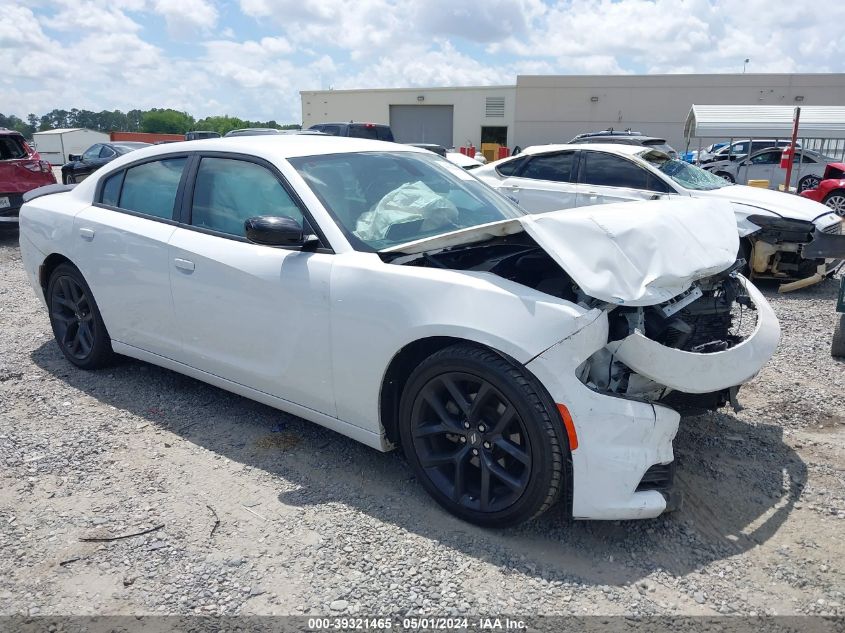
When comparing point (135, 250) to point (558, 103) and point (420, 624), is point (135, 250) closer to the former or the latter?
point (420, 624)

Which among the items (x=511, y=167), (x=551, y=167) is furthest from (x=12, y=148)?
(x=551, y=167)

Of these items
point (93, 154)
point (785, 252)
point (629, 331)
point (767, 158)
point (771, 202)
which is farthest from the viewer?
point (93, 154)

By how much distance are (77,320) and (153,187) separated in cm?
127

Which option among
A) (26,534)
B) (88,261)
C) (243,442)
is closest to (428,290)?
(243,442)

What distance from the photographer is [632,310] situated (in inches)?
114

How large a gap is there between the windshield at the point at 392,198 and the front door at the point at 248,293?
203 mm

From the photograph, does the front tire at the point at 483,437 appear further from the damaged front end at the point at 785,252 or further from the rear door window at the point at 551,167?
the rear door window at the point at 551,167

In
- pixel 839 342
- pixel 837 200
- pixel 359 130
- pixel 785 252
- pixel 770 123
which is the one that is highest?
pixel 770 123

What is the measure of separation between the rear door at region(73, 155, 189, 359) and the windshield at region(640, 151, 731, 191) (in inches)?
240

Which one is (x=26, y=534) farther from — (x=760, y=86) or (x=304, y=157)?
(x=760, y=86)

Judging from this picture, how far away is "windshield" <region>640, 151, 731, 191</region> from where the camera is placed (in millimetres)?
8219

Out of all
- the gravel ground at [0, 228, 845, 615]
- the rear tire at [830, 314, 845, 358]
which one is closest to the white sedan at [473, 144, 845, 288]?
the rear tire at [830, 314, 845, 358]

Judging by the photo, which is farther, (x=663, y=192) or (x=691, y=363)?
(x=663, y=192)

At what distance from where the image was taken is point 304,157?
3.64 m
